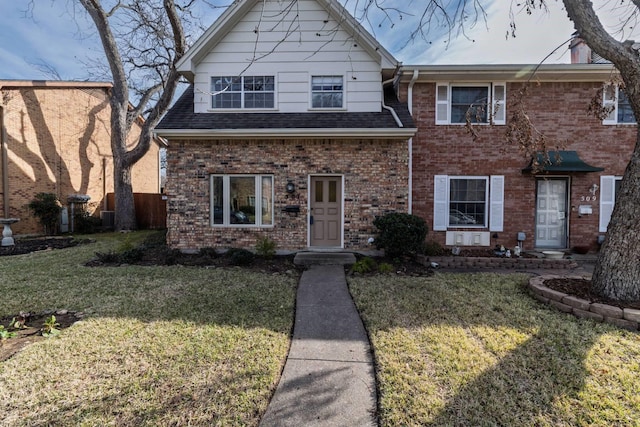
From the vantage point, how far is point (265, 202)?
27.0 ft

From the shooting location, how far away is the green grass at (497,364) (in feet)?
7.61

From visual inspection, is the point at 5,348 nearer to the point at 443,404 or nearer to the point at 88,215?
the point at 443,404

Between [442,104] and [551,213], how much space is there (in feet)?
15.0

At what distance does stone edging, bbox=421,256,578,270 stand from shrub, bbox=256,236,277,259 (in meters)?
3.96

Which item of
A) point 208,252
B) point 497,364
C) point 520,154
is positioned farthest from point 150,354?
point 520,154

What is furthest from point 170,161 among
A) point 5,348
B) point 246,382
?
point 246,382

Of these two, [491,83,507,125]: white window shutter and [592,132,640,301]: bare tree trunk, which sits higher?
[491,83,507,125]: white window shutter

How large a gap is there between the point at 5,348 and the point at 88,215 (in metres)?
12.7

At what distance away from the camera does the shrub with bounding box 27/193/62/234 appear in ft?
38.7

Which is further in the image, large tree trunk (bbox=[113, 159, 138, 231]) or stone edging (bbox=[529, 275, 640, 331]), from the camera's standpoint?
large tree trunk (bbox=[113, 159, 138, 231])

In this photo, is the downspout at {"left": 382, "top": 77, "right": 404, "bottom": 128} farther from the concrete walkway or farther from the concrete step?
the concrete walkway

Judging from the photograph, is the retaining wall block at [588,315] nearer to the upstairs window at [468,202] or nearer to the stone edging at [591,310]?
the stone edging at [591,310]

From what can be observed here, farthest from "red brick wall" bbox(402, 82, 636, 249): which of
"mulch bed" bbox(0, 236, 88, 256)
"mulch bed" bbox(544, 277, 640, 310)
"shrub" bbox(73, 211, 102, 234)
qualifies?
"shrub" bbox(73, 211, 102, 234)

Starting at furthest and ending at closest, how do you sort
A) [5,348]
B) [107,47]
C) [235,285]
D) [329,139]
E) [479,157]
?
[107,47] < [479,157] < [329,139] < [235,285] < [5,348]
